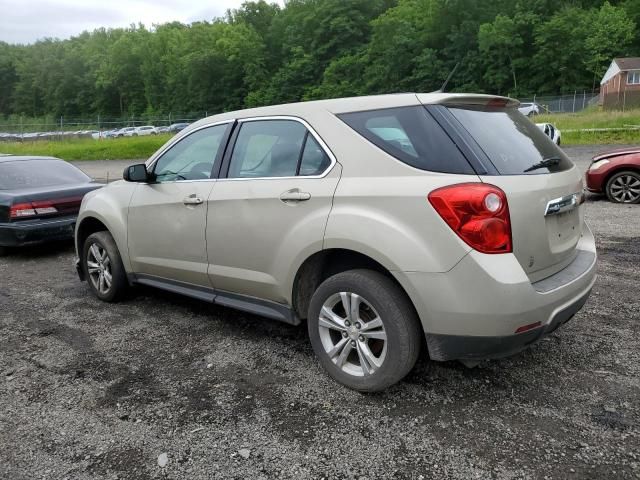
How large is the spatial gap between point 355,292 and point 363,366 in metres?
0.45

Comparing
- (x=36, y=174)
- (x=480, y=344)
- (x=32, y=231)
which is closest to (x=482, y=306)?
(x=480, y=344)

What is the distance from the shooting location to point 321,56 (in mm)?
78500

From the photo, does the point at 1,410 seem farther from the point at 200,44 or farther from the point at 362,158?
the point at 200,44

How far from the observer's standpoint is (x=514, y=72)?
63.8 metres

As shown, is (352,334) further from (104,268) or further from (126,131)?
(126,131)

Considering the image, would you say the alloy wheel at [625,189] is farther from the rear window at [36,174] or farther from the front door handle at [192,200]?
the rear window at [36,174]

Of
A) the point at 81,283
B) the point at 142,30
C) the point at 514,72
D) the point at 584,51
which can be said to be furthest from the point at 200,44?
the point at 81,283

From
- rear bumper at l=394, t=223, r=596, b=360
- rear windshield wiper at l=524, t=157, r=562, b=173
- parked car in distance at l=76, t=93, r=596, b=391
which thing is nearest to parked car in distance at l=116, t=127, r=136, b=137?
parked car in distance at l=76, t=93, r=596, b=391

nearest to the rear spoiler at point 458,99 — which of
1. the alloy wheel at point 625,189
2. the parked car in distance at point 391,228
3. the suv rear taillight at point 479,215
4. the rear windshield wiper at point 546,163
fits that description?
the parked car in distance at point 391,228

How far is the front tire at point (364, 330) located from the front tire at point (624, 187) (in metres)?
7.89

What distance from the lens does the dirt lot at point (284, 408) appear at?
2514 mm

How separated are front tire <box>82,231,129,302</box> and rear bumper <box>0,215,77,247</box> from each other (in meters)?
2.02

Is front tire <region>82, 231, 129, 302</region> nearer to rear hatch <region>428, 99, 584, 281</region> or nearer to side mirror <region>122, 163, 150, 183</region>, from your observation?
side mirror <region>122, 163, 150, 183</region>

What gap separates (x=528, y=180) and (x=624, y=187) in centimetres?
755
